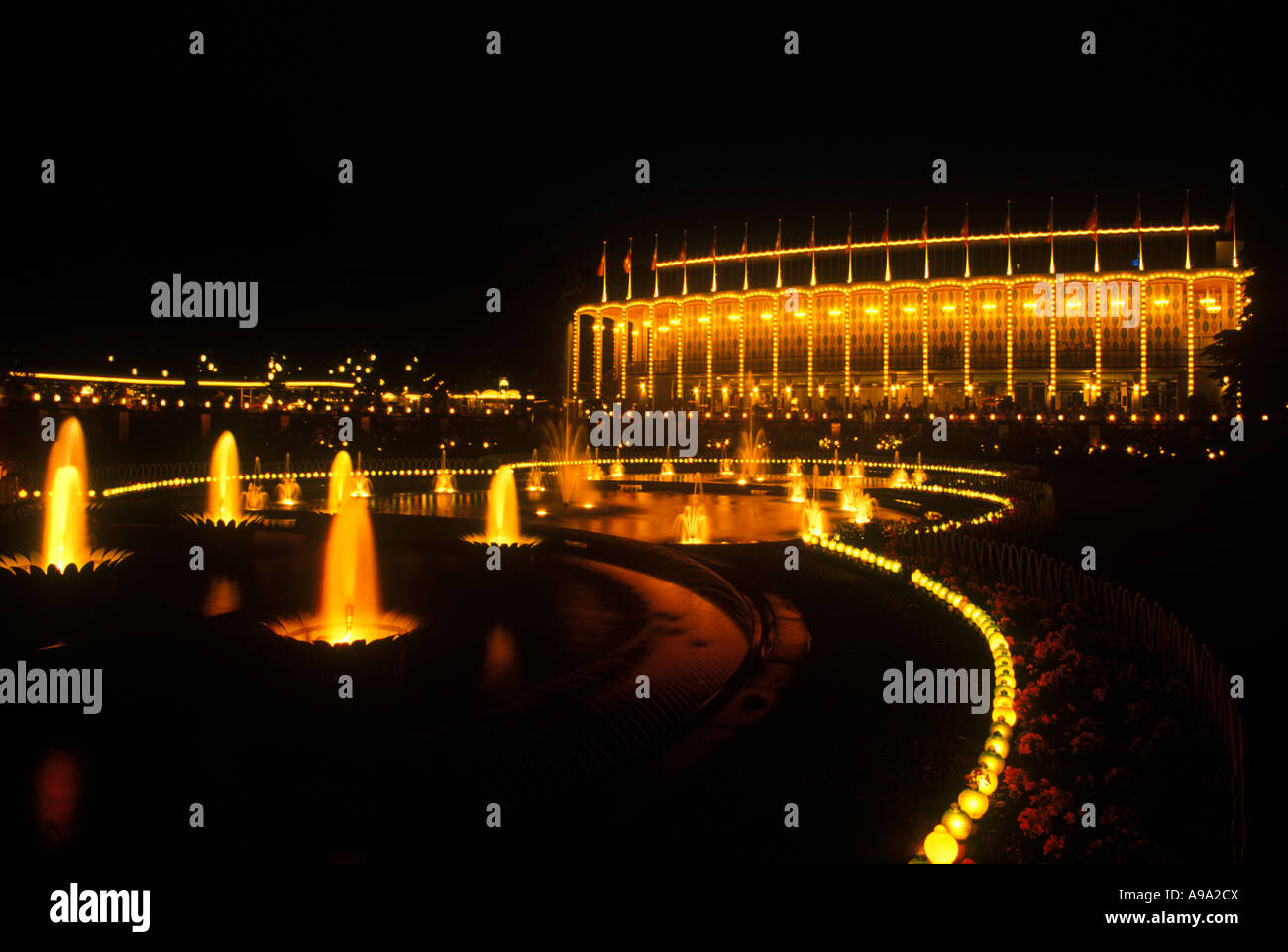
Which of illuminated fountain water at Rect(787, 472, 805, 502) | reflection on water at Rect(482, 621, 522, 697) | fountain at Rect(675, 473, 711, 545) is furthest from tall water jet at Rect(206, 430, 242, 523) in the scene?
illuminated fountain water at Rect(787, 472, 805, 502)

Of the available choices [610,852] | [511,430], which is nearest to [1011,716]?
[610,852]

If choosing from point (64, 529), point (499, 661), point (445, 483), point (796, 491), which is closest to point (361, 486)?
point (445, 483)

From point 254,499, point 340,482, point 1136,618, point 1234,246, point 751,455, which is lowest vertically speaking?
point 1136,618

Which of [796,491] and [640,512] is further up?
[796,491]

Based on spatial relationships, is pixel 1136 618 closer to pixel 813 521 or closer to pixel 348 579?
pixel 348 579

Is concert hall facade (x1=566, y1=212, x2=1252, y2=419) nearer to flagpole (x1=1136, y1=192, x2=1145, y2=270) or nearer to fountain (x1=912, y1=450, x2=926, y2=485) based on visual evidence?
flagpole (x1=1136, y1=192, x2=1145, y2=270)

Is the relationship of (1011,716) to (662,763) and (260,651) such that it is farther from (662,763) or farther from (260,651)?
(260,651)

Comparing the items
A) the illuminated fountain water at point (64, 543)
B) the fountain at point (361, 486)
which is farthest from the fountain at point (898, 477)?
the illuminated fountain water at point (64, 543)
